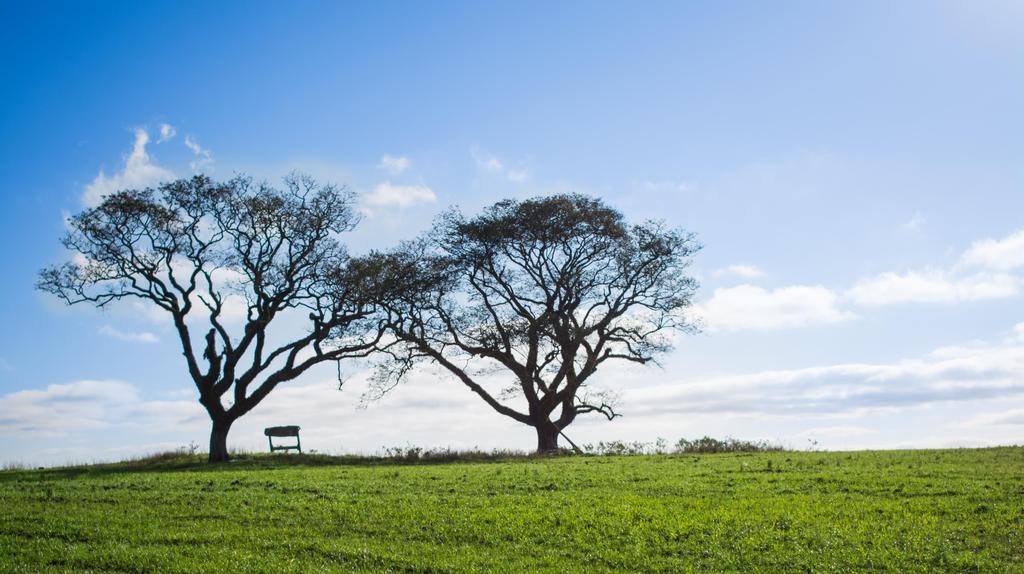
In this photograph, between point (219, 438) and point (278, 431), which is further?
point (278, 431)

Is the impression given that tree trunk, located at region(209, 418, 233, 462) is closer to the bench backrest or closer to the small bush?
the bench backrest

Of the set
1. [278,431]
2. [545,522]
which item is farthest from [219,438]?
[545,522]

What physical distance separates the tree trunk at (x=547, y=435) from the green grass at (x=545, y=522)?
19.6m

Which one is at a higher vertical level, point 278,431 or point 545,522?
point 278,431

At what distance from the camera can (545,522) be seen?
53.4 feet

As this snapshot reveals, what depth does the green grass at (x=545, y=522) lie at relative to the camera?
543 inches

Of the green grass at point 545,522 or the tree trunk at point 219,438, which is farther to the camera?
the tree trunk at point 219,438

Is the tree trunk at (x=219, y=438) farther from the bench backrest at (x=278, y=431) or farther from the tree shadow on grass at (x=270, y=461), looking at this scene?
the bench backrest at (x=278, y=431)

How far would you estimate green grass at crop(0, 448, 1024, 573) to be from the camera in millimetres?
13797

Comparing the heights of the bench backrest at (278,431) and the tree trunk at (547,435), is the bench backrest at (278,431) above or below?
above

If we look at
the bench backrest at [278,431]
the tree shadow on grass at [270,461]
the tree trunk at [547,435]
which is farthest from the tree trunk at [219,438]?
the tree trunk at [547,435]

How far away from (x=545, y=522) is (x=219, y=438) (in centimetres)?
2817

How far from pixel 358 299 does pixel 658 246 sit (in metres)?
17.7

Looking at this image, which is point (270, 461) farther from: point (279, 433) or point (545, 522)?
point (545, 522)
